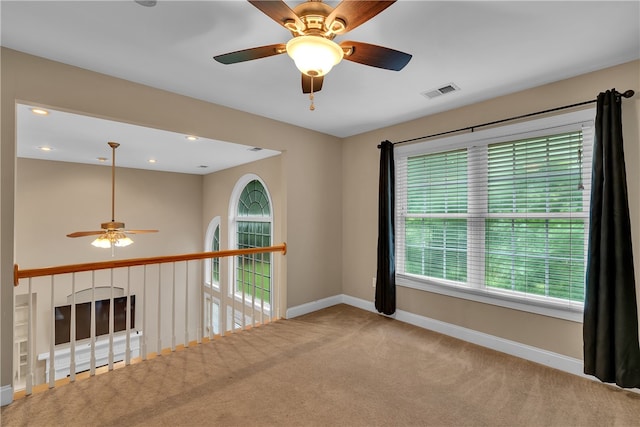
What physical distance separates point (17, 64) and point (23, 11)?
556 millimetres

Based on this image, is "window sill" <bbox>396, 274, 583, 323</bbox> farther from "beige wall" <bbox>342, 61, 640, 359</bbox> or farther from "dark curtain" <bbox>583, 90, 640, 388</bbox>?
"dark curtain" <bbox>583, 90, 640, 388</bbox>

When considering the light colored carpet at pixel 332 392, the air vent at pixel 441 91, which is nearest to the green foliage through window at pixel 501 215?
the air vent at pixel 441 91

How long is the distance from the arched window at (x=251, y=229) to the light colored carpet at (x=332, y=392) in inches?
93.0

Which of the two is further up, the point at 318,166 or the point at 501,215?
the point at 318,166

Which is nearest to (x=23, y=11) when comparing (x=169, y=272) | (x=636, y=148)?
(x=636, y=148)

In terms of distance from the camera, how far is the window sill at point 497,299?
2.44 m

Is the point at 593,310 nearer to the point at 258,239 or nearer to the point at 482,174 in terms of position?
the point at 482,174

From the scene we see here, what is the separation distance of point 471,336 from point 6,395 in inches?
150

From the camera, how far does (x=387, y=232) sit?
358cm

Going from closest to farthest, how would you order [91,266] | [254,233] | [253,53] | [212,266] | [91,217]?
[253,53] < [91,266] < [91,217] < [254,233] < [212,266]

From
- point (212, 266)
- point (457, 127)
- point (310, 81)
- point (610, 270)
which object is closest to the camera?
point (310, 81)

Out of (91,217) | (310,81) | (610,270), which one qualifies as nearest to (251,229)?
(91,217)

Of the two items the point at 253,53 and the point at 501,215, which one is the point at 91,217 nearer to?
the point at 253,53

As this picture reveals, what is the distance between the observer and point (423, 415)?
75.9 inches
